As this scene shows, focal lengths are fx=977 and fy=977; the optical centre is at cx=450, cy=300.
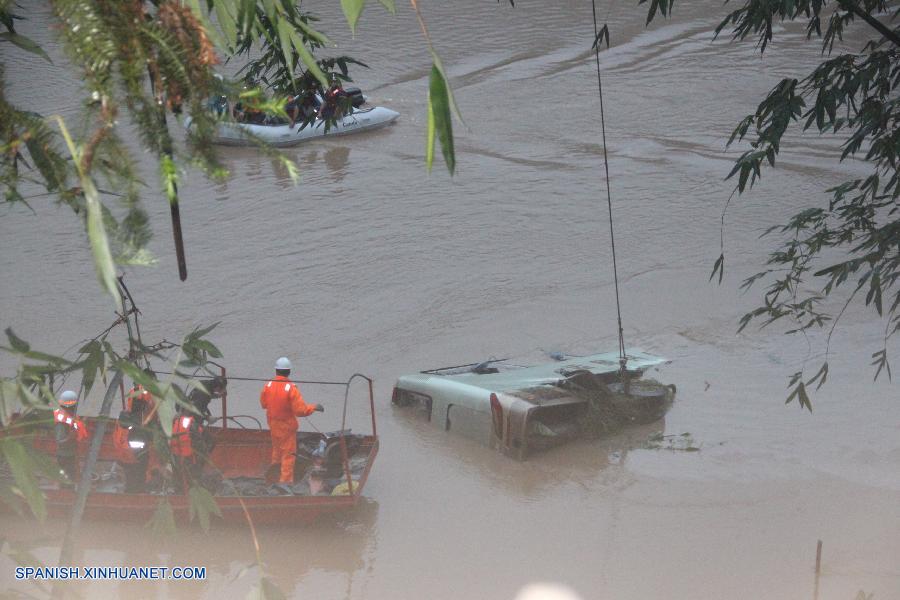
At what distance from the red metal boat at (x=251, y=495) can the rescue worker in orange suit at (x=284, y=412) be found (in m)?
0.19

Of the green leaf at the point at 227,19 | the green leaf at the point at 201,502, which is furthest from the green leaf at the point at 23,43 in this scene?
the green leaf at the point at 201,502

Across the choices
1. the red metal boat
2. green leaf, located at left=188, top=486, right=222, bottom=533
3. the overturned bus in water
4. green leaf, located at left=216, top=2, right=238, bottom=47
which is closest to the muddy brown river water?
the overturned bus in water

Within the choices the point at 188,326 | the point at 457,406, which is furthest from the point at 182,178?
the point at 188,326

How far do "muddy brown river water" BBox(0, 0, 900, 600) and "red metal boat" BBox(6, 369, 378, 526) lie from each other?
12.8 inches

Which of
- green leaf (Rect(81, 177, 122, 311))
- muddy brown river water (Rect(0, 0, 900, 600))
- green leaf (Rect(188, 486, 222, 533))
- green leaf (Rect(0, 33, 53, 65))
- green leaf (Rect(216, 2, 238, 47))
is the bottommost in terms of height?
muddy brown river water (Rect(0, 0, 900, 600))

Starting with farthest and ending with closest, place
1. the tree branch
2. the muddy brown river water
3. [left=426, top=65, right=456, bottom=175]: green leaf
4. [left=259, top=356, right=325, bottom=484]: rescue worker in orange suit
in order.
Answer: [left=259, top=356, right=325, bottom=484]: rescue worker in orange suit → the muddy brown river water → the tree branch → [left=426, top=65, right=456, bottom=175]: green leaf

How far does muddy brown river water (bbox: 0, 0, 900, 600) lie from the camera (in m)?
7.96

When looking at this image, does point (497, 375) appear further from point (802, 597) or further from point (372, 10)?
point (372, 10)

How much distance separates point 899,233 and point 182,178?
4163mm

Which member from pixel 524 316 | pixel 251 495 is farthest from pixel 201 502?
pixel 524 316

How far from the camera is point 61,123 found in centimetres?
148

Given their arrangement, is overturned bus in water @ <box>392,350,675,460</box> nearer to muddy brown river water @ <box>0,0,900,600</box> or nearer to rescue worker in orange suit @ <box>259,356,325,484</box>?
muddy brown river water @ <box>0,0,900,600</box>

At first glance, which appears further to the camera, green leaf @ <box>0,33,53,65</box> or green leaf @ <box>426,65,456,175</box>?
green leaf @ <box>0,33,53,65</box>

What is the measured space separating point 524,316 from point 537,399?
12.9 feet
